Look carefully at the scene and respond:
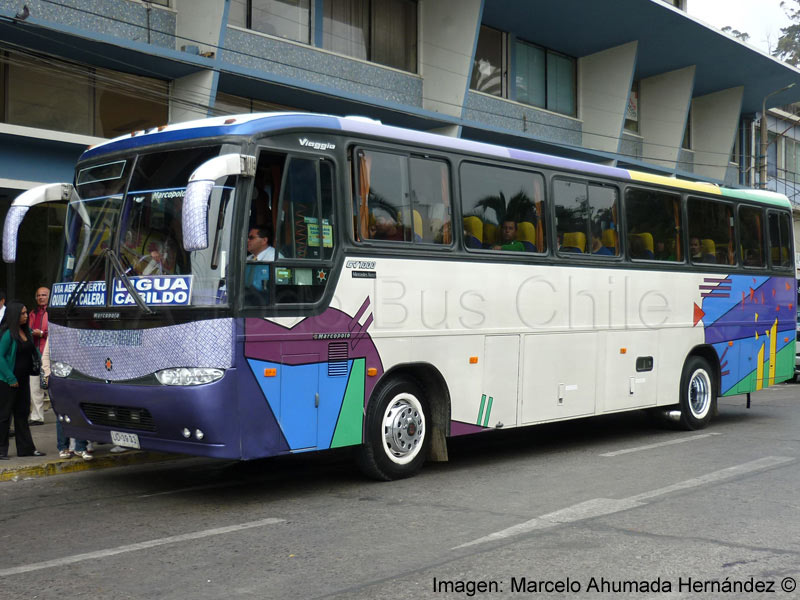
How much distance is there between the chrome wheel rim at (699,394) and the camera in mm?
13055

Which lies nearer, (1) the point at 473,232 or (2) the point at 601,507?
(2) the point at 601,507

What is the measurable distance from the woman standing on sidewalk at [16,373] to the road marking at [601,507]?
19.4 feet

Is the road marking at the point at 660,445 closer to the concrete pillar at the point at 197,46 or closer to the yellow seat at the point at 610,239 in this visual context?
the yellow seat at the point at 610,239

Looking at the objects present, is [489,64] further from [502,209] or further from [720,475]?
[720,475]

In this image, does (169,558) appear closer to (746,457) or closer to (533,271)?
(533,271)

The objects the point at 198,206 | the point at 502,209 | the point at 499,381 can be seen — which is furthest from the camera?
the point at 502,209

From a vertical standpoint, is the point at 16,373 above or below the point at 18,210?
below

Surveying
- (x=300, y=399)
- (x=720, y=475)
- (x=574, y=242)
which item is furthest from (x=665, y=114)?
(x=300, y=399)

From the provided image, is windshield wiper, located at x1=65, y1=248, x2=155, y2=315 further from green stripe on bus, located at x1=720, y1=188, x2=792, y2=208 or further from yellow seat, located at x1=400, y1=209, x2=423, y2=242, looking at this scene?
green stripe on bus, located at x1=720, y1=188, x2=792, y2=208

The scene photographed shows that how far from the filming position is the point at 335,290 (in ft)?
27.1

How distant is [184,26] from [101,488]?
9.73 m

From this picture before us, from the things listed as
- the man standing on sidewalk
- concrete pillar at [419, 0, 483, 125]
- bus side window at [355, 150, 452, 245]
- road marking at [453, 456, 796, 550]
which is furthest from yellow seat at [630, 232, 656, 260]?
concrete pillar at [419, 0, 483, 125]

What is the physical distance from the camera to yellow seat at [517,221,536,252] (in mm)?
10344

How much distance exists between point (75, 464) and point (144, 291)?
311 cm
